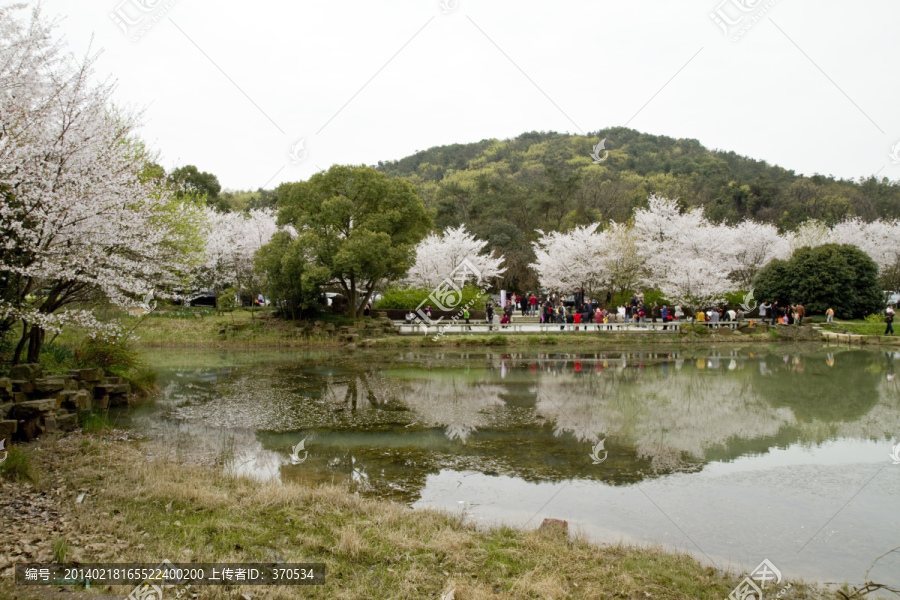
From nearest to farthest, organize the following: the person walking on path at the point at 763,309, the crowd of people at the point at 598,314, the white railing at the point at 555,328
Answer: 1. the white railing at the point at 555,328
2. the crowd of people at the point at 598,314
3. the person walking on path at the point at 763,309

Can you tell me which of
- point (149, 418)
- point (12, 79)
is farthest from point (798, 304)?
point (12, 79)

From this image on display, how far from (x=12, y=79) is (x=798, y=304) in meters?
33.5

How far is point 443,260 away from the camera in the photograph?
125 ft

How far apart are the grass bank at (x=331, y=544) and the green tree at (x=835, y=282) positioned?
97.1 feet

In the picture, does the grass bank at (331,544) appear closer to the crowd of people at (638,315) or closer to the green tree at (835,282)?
the crowd of people at (638,315)

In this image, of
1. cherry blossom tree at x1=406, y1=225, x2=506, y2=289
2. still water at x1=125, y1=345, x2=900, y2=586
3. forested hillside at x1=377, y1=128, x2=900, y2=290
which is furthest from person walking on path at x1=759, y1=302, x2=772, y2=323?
forested hillside at x1=377, y1=128, x2=900, y2=290

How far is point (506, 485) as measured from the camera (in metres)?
8.39

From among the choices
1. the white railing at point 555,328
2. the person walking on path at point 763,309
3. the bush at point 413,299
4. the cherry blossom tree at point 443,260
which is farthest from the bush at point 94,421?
the person walking on path at point 763,309

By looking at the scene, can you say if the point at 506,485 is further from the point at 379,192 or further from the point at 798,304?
the point at 798,304

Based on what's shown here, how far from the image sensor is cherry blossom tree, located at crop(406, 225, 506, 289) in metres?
37.8

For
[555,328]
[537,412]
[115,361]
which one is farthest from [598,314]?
[115,361]

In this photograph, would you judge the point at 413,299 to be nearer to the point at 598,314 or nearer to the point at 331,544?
the point at 598,314

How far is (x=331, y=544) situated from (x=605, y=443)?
617 centimetres

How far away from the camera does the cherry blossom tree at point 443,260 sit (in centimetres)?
3784
